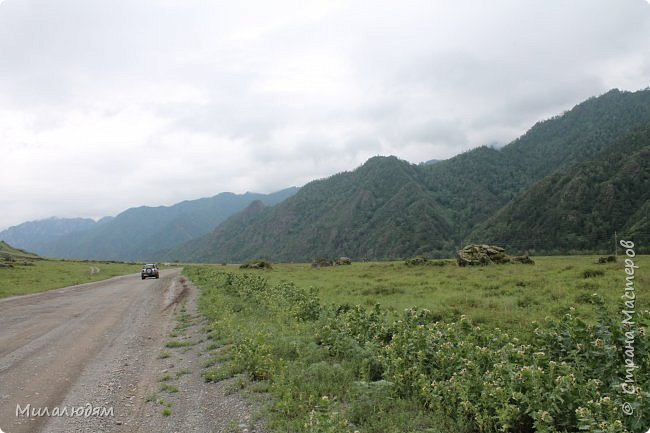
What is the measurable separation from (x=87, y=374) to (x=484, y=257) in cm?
4246

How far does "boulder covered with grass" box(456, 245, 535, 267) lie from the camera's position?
44.2m

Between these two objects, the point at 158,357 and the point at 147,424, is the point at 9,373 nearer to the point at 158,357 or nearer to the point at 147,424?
the point at 158,357

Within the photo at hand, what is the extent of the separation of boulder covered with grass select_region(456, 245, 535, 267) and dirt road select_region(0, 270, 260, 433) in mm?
34345

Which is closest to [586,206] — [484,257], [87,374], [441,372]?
[484,257]

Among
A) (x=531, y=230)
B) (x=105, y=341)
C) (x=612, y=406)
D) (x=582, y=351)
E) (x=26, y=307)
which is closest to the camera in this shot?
(x=612, y=406)

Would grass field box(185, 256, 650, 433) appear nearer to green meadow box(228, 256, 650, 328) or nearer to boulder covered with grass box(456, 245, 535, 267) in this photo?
green meadow box(228, 256, 650, 328)

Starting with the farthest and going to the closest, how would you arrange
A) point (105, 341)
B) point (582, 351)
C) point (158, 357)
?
point (105, 341)
point (158, 357)
point (582, 351)

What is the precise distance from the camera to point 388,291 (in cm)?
2588

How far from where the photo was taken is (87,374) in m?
10.8

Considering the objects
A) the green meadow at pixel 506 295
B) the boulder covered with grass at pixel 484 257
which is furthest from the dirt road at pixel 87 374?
the boulder covered with grass at pixel 484 257

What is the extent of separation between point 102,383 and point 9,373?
10.7 feet

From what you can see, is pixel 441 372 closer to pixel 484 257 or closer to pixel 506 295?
pixel 506 295

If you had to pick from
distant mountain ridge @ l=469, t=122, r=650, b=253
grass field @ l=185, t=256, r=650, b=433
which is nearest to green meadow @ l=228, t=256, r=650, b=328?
grass field @ l=185, t=256, r=650, b=433

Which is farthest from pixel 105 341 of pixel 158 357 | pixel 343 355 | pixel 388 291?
pixel 388 291
